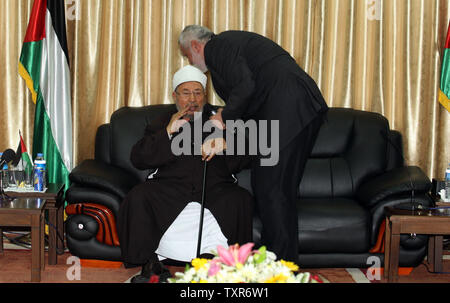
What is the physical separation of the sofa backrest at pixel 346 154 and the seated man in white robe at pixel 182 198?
62 cm

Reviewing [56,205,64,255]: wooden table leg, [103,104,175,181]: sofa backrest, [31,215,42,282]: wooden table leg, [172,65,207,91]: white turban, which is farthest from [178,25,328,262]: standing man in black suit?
[56,205,64,255]: wooden table leg

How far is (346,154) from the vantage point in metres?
3.96

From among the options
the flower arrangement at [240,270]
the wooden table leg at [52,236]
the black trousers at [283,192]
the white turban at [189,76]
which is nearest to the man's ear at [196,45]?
the white turban at [189,76]

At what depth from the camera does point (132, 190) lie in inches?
130

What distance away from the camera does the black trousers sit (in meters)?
3.04

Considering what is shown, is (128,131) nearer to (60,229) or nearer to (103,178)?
(103,178)

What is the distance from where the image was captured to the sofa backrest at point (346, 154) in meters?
3.84

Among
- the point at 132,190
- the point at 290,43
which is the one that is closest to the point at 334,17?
the point at 290,43

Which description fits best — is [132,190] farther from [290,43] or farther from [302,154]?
[290,43]

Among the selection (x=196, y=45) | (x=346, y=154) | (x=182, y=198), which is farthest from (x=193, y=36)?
(x=346, y=154)

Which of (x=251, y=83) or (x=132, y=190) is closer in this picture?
(x=251, y=83)

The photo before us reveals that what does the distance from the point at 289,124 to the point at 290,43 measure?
140cm

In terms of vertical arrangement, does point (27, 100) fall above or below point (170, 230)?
above

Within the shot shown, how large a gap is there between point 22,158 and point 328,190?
2056 millimetres
